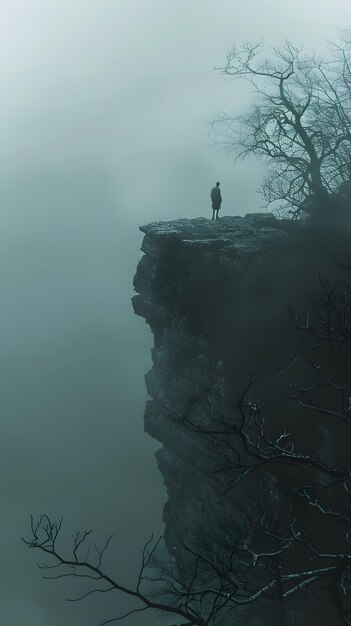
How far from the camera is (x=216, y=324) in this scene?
2742cm

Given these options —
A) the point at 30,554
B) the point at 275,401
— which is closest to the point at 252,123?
the point at 275,401

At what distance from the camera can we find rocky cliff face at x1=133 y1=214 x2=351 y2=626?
24266 mm

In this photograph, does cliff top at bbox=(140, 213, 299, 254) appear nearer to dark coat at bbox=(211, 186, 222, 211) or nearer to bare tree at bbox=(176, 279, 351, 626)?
dark coat at bbox=(211, 186, 222, 211)

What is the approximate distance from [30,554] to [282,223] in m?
78.1

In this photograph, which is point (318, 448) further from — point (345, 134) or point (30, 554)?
point (30, 554)

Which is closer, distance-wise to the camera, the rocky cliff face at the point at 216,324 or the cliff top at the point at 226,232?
the rocky cliff face at the point at 216,324

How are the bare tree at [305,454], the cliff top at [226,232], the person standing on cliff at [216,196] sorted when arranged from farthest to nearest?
the person standing on cliff at [216,196], the cliff top at [226,232], the bare tree at [305,454]

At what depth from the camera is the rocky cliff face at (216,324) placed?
24.3m

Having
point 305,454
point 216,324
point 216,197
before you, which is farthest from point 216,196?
point 305,454

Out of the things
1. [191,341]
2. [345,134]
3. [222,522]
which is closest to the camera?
[345,134]

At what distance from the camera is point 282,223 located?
86.3 ft

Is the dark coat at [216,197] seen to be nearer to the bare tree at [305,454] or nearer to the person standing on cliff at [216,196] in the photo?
the person standing on cliff at [216,196]

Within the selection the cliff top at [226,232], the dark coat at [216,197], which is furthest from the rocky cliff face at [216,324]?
the dark coat at [216,197]

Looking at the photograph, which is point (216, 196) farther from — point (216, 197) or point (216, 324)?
point (216, 324)
